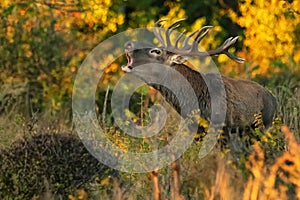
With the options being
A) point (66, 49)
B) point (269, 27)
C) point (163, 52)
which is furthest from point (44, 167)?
point (66, 49)

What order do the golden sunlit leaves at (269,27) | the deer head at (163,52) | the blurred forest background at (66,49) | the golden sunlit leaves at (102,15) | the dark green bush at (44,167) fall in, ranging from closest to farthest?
the dark green bush at (44,167)
the deer head at (163,52)
the golden sunlit leaves at (269,27)
the golden sunlit leaves at (102,15)
the blurred forest background at (66,49)

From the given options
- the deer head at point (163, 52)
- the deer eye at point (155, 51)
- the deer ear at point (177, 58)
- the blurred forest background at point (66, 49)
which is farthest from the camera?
the blurred forest background at point (66, 49)

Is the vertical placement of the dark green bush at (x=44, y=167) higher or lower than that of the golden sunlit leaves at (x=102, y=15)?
lower

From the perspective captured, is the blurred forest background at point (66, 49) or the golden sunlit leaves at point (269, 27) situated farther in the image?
the blurred forest background at point (66, 49)

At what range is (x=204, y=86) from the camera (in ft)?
34.6

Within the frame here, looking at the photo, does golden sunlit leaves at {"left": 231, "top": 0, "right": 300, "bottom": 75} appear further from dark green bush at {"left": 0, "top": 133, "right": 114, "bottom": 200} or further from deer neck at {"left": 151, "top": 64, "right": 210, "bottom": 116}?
dark green bush at {"left": 0, "top": 133, "right": 114, "bottom": 200}

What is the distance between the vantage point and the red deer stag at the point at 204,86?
10207 mm

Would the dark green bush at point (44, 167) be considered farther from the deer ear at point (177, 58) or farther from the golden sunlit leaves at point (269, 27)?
the golden sunlit leaves at point (269, 27)

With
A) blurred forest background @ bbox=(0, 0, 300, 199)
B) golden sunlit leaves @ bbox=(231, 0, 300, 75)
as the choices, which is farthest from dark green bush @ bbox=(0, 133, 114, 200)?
blurred forest background @ bbox=(0, 0, 300, 199)

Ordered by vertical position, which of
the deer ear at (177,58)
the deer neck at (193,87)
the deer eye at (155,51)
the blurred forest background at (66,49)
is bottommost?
the blurred forest background at (66,49)

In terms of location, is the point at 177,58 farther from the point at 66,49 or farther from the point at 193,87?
the point at 66,49

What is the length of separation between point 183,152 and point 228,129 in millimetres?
1497

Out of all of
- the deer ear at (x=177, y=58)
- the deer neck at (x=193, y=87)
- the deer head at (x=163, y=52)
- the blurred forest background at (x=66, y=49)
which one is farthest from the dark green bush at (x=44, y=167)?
the blurred forest background at (x=66, y=49)

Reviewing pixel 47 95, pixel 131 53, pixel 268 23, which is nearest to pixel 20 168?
pixel 131 53
